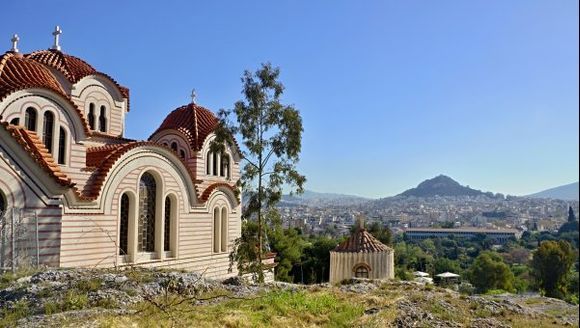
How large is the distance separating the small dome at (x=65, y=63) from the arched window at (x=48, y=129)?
4.49 m

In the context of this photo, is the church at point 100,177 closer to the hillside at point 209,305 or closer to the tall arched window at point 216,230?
the tall arched window at point 216,230

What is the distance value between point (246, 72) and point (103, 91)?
661cm

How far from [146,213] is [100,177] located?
287cm

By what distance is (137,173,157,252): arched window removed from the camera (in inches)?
755

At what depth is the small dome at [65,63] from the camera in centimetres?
2022

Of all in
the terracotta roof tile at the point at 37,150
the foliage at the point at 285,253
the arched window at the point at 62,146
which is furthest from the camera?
the foliage at the point at 285,253

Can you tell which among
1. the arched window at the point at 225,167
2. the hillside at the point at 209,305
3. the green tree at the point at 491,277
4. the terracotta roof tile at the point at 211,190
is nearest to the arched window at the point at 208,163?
the arched window at the point at 225,167

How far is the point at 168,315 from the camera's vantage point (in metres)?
9.39

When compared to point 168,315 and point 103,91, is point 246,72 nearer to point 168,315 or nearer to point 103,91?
point 103,91

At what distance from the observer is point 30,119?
1592cm

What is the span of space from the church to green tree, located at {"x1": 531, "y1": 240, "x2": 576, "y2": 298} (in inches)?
1605

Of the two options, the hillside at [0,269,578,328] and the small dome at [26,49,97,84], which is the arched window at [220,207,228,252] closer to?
the small dome at [26,49,97,84]

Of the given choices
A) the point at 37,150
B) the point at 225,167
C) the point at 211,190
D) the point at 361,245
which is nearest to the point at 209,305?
the point at 37,150

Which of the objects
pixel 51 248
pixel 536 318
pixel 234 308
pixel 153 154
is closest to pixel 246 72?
pixel 153 154
